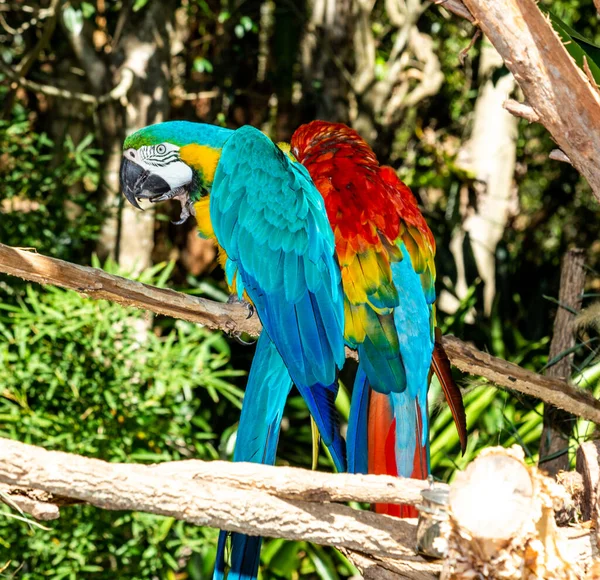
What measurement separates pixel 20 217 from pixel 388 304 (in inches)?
48.3

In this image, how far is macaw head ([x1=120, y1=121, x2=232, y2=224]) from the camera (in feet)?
4.56

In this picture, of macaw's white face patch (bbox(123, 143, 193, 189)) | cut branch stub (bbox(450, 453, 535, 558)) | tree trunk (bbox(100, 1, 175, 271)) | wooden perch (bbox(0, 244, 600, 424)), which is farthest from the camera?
tree trunk (bbox(100, 1, 175, 271))

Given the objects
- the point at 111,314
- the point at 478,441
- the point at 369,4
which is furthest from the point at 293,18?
the point at 478,441

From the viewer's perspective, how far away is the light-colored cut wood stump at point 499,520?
0.75 meters

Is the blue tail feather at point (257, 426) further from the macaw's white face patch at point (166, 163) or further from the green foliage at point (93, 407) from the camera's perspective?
the green foliage at point (93, 407)

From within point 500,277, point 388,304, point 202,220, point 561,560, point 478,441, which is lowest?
point 561,560

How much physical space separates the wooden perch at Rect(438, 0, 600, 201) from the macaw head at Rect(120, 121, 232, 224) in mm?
592

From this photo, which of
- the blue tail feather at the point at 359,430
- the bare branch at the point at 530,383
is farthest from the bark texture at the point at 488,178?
the blue tail feather at the point at 359,430

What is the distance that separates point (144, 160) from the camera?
4.64 ft

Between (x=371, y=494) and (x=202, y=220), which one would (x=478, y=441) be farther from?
(x=371, y=494)

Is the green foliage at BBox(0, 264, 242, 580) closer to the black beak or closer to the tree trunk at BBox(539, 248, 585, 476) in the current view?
the black beak

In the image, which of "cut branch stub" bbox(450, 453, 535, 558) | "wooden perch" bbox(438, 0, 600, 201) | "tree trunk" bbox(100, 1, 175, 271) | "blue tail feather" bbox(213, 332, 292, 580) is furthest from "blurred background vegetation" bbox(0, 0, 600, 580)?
"cut branch stub" bbox(450, 453, 535, 558)

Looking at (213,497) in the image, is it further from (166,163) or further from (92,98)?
(92,98)

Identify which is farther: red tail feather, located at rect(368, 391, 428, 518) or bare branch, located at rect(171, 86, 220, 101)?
bare branch, located at rect(171, 86, 220, 101)
